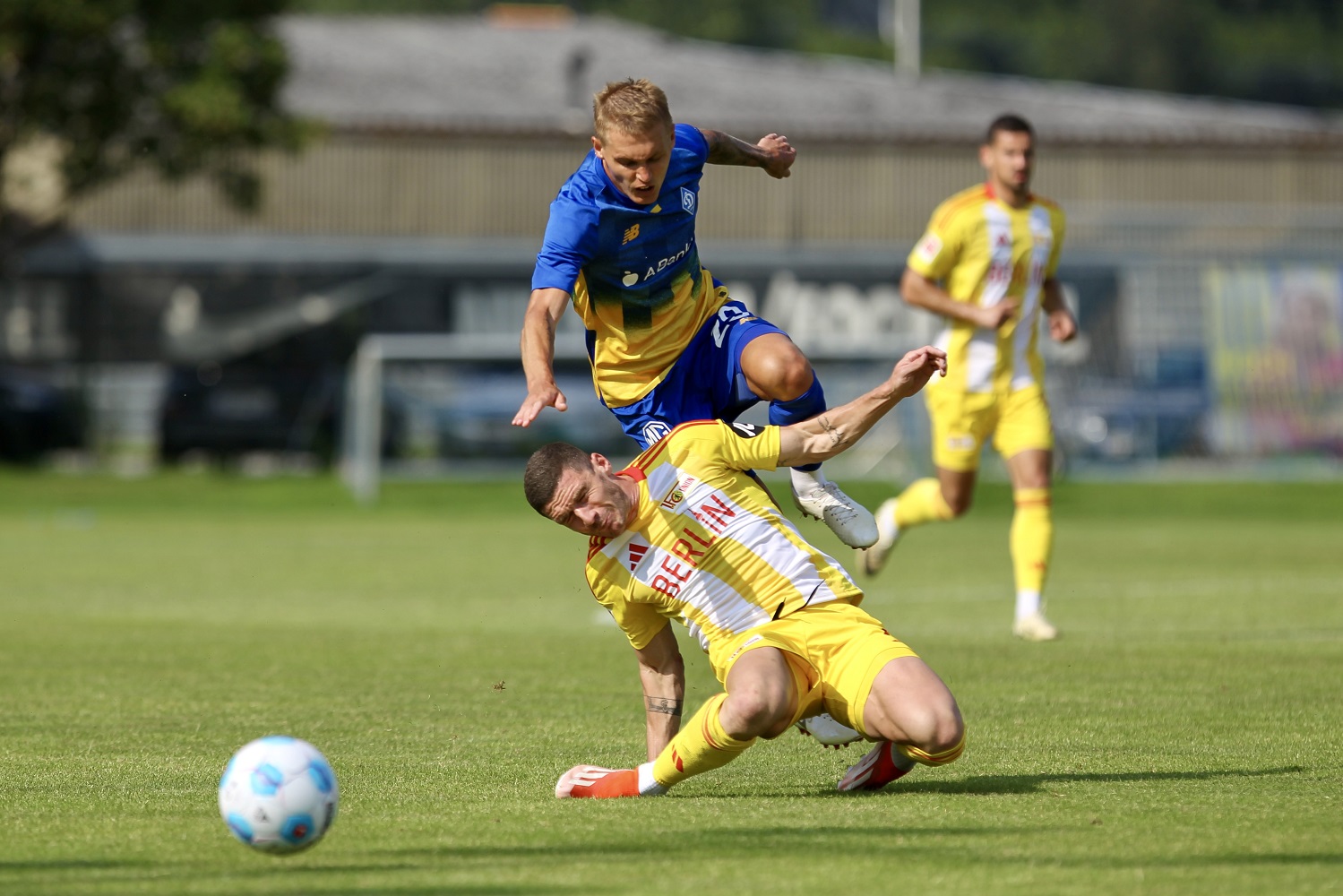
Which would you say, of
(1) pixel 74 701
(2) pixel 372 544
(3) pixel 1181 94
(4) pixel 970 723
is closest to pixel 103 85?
(2) pixel 372 544

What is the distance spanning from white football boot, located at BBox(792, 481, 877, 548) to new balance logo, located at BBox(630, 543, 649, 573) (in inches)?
50.7

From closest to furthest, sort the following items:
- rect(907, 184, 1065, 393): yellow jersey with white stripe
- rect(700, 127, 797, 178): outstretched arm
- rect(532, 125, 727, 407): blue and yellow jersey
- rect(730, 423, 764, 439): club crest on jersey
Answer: rect(730, 423, 764, 439): club crest on jersey → rect(532, 125, 727, 407): blue and yellow jersey → rect(700, 127, 797, 178): outstretched arm → rect(907, 184, 1065, 393): yellow jersey with white stripe

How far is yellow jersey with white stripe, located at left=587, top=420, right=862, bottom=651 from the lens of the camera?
5.64 meters

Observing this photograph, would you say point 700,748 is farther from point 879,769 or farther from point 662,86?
point 662,86

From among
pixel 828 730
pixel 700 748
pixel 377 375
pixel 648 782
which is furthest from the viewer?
pixel 377 375

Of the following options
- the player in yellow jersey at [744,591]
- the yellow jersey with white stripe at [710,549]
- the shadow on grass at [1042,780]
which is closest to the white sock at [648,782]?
the player in yellow jersey at [744,591]

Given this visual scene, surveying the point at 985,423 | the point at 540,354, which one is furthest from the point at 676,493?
the point at 985,423

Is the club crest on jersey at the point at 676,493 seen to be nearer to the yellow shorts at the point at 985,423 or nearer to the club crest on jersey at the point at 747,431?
the club crest on jersey at the point at 747,431

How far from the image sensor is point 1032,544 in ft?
32.7

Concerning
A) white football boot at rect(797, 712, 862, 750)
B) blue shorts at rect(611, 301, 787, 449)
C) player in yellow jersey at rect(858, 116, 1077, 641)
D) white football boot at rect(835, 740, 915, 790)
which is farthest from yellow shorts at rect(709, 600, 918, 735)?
player in yellow jersey at rect(858, 116, 1077, 641)

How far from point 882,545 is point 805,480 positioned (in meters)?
3.65

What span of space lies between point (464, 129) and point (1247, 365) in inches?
879

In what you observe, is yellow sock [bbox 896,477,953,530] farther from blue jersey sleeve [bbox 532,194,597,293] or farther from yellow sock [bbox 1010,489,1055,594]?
blue jersey sleeve [bbox 532,194,597,293]

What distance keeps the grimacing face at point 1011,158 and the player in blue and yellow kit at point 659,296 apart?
323 cm
